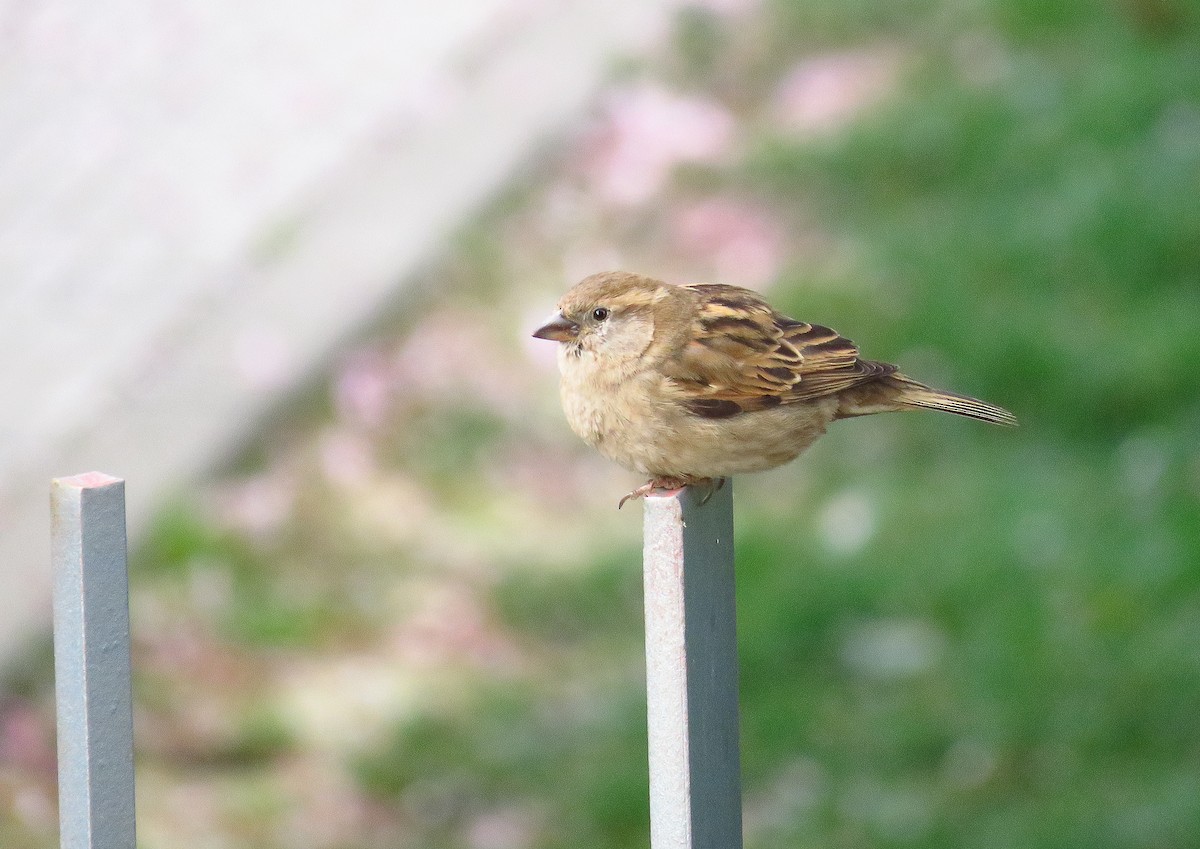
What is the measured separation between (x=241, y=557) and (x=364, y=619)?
372mm

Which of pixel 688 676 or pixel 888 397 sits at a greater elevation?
pixel 888 397

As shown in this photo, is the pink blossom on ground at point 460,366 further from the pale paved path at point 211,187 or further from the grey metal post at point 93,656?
the grey metal post at point 93,656

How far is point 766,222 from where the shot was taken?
5527mm

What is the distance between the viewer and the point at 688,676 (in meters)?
1.74

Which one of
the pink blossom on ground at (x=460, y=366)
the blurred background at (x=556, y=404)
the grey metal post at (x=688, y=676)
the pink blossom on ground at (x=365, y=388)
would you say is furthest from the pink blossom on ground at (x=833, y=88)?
the grey metal post at (x=688, y=676)

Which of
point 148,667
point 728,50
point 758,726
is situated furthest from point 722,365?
point 728,50

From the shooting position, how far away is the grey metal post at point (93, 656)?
1590mm

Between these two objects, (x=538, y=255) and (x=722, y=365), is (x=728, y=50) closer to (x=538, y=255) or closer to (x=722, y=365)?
(x=538, y=255)

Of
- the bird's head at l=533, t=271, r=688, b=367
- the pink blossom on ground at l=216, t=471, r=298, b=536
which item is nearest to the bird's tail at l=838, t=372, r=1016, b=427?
the bird's head at l=533, t=271, r=688, b=367

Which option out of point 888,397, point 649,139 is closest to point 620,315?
point 888,397

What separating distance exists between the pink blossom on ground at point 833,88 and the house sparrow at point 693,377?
313 centimetres

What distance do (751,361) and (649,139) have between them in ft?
10.9

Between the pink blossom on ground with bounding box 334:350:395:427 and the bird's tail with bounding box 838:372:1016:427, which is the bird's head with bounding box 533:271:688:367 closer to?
the bird's tail with bounding box 838:372:1016:427

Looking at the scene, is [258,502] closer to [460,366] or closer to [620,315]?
[460,366]
